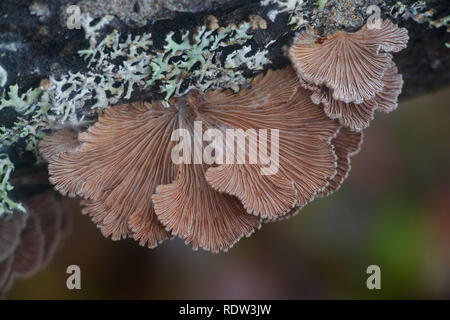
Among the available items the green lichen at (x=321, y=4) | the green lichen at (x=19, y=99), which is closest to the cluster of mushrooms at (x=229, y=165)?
the green lichen at (x=321, y=4)

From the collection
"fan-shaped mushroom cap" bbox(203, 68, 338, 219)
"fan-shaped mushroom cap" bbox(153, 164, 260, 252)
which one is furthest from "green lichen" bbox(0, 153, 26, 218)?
"fan-shaped mushroom cap" bbox(203, 68, 338, 219)

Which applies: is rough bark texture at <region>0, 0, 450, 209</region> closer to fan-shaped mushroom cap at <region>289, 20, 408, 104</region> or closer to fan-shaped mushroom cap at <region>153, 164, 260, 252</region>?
fan-shaped mushroom cap at <region>289, 20, 408, 104</region>

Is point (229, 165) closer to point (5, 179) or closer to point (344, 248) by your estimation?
point (5, 179)

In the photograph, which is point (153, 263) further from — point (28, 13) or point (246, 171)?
point (28, 13)

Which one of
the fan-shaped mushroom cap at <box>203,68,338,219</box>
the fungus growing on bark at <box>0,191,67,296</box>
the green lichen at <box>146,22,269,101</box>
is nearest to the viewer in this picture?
the green lichen at <box>146,22,269,101</box>

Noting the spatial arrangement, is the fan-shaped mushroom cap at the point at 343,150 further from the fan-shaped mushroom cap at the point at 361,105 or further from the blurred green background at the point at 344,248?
the blurred green background at the point at 344,248

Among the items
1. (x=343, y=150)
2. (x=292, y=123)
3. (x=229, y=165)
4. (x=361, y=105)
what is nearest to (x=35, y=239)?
(x=229, y=165)
